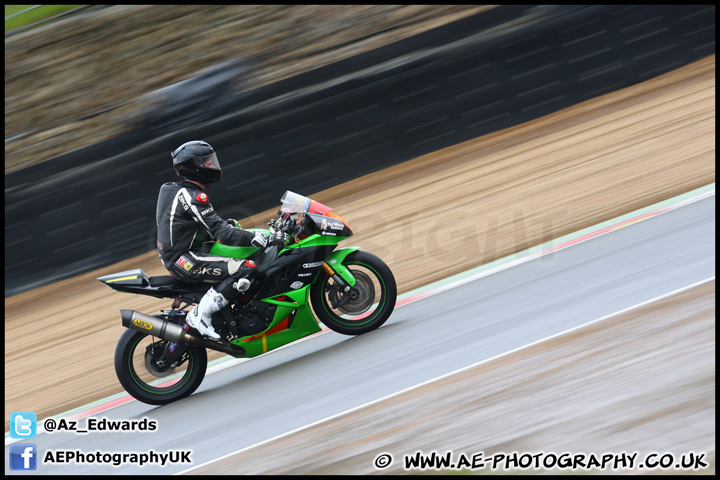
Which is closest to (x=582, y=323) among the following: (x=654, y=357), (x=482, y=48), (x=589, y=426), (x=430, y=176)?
(x=654, y=357)

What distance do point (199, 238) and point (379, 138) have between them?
5367mm

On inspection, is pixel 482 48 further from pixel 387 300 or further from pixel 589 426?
pixel 589 426

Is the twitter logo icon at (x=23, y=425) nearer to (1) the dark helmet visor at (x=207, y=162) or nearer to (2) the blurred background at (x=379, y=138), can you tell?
(2) the blurred background at (x=379, y=138)

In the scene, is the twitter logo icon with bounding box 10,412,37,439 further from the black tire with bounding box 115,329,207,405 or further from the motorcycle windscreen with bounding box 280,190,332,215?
the motorcycle windscreen with bounding box 280,190,332,215

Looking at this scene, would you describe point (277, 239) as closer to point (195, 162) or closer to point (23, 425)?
point (195, 162)

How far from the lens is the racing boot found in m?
5.99

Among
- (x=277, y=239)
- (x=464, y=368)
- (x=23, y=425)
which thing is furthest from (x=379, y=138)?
(x=23, y=425)

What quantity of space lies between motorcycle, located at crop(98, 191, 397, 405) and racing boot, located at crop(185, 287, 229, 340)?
0.08 m

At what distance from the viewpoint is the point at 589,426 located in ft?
14.4

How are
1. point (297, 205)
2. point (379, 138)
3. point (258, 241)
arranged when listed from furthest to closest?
point (379, 138)
point (297, 205)
point (258, 241)

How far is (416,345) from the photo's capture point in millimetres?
6051

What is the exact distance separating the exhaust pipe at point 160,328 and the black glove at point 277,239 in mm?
1011

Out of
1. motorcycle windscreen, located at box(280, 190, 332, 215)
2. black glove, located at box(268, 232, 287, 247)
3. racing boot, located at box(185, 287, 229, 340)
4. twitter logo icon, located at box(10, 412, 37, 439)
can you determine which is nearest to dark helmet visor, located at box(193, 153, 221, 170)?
motorcycle windscreen, located at box(280, 190, 332, 215)

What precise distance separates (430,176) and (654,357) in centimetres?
615
